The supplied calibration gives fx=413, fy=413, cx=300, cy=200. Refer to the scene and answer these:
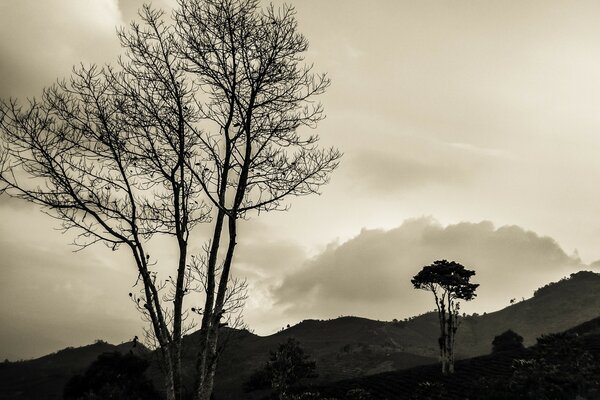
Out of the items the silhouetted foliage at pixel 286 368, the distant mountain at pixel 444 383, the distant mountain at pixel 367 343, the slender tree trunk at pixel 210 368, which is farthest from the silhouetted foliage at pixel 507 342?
the slender tree trunk at pixel 210 368

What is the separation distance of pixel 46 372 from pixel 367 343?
211 ft

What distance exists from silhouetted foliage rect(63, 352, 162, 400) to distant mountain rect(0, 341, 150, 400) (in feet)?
27.3

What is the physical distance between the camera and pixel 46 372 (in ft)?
262

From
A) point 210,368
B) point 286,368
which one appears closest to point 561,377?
point 210,368

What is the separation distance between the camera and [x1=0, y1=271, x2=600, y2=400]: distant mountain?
68250 mm

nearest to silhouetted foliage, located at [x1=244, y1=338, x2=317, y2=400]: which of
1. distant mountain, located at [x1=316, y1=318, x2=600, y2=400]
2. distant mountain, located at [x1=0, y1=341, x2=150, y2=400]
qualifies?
distant mountain, located at [x1=316, y1=318, x2=600, y2=400]

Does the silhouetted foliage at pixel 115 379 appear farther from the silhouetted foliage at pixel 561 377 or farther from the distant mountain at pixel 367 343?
the silhouetted foliage at pixel 561 377

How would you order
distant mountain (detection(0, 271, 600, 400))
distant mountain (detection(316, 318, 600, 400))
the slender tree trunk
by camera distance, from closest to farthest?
the slender tree trunk → distant mountain (detection(316, 318, 600, 400)) → distant mountain (detection(0, 271, 600, 400))

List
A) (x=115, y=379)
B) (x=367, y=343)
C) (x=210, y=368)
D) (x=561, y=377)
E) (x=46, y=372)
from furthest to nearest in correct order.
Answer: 1. (x=367, y=343)
2. (x=46, y=372)
3. (x=115, y=379)
4. (x=561, y=377)
5. (x=210, y=368)

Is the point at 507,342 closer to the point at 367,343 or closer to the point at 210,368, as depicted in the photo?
the point at 367,343

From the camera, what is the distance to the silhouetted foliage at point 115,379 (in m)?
38.6

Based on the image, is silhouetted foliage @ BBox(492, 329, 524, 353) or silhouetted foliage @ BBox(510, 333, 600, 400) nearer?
silhouetted foliage @ BBox(510, 333, 600, 400)

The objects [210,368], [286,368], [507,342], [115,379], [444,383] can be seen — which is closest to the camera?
[210,368]

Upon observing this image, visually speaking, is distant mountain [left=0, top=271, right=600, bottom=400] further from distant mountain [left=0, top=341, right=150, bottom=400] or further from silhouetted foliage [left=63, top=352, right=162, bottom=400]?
silhouetted foliage [left=63, top=352, right=162, bottom=400]
